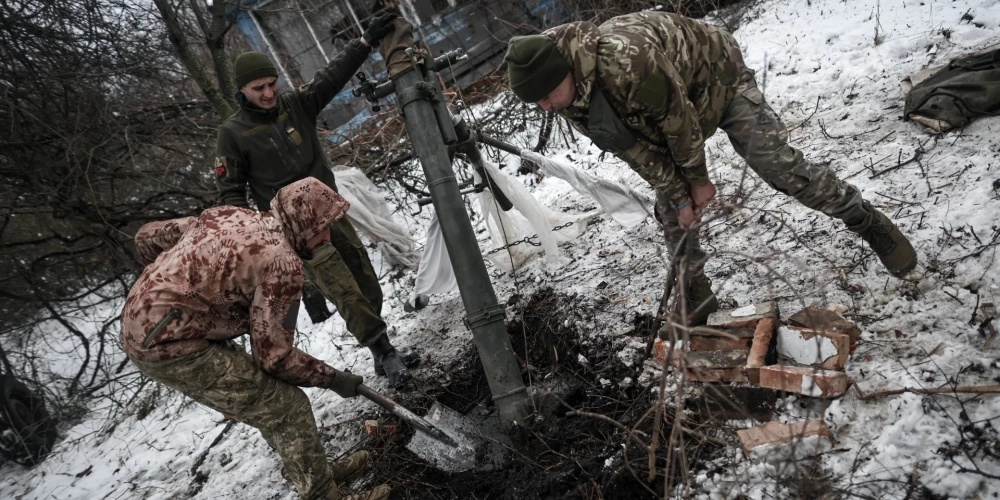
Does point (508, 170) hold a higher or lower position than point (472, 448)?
higher

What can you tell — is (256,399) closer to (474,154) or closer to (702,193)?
(474,154)

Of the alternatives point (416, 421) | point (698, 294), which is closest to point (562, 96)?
point (698, 294)

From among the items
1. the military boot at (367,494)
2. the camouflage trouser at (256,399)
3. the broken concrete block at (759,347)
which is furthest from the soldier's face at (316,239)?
the broken concrete block at (759,347)

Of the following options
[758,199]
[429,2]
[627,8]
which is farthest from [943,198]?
[429,2]

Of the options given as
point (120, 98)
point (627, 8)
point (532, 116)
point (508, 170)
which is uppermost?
point (120, 98)

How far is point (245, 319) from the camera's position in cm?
260

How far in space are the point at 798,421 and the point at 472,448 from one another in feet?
5.16

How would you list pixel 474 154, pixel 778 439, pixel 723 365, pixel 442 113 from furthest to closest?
pixel 474 154 → pixel 442 113 → pixel 723 365 → pixel 778 439

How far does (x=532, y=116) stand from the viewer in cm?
622

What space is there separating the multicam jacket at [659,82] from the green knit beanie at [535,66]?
0.08 metres

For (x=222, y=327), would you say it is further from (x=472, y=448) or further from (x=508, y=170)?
(x=508, y=170)

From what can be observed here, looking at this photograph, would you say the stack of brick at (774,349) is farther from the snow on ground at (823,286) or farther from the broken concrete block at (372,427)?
the broken concrete block at (372,427)

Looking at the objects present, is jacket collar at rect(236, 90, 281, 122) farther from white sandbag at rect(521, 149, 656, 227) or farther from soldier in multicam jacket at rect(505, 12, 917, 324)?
soldier in multicam jacket at rect(505, 12, 917, 324)

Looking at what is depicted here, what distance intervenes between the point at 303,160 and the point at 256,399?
5.56ft
